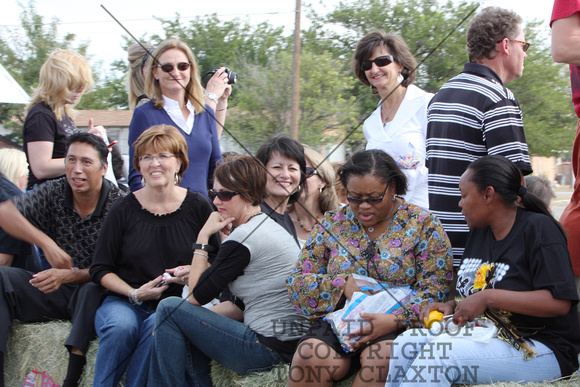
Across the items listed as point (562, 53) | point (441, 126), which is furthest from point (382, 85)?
point (562, 53)

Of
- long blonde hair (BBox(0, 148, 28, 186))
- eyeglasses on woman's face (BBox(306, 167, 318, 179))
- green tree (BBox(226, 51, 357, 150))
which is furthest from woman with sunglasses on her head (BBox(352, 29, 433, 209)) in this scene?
long blonde hair (BBox(0, 148, 28, 186))

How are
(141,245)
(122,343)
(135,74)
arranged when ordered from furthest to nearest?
(135,74)
(141,245)
(122,343)

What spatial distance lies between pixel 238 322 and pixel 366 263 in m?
0.72

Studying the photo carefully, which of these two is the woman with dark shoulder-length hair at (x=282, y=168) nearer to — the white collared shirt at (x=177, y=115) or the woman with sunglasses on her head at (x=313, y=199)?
the woman with sunglasses on her head at (x=313, y=199)

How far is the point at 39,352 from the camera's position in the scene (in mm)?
3695

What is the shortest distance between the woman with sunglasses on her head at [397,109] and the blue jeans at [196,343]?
50.8 inches

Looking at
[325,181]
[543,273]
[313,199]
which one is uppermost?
[325,181]

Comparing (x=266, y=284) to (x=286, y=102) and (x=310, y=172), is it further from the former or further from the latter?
(x=286, y=102)

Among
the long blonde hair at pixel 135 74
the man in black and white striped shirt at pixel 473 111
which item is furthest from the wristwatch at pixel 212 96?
the man in black and white striped shirt at pixel 473 111

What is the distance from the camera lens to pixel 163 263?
11.6 ft

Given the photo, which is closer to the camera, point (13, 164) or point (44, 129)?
point (44, 129)

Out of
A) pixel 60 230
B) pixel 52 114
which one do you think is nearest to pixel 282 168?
pixel 60 230

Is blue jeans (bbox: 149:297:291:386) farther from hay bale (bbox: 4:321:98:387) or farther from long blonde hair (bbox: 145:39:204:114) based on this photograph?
long blonde hair (bbox: 145:39:204:114)

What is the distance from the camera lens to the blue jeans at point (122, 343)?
3209mm
